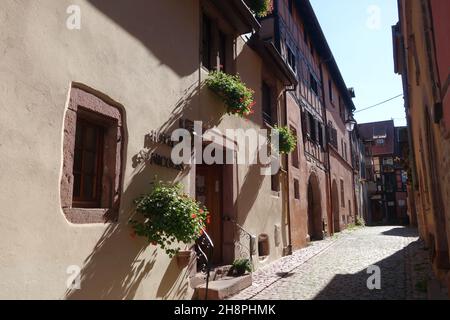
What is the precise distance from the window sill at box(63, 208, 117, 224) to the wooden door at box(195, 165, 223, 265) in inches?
137

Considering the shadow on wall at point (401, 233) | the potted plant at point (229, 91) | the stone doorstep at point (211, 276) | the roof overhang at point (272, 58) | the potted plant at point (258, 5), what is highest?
the potted plant at point (258, 5)

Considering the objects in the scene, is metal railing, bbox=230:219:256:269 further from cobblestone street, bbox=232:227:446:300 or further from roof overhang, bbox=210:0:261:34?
roof overhang, bbox=210:0:261:34

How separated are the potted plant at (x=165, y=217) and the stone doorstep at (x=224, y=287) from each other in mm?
1505

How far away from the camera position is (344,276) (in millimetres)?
8141

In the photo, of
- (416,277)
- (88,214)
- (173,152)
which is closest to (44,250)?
(88,214)

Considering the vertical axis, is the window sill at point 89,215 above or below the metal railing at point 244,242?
above

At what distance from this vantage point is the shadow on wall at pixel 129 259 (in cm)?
432

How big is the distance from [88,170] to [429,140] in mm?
6701

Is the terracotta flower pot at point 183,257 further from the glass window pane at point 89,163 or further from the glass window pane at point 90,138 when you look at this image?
the glass window pane at point 90,138

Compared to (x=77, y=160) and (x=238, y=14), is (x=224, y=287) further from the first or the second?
(x=238, y=14)

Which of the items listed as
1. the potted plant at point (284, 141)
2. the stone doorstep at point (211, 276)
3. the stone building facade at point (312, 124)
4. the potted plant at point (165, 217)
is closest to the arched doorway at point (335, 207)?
the stone building facade at point (312, 124)

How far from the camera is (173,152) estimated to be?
6031mm

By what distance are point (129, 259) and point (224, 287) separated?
6.51 feet

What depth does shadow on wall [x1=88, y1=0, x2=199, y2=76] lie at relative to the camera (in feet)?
16.9
